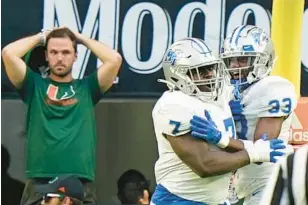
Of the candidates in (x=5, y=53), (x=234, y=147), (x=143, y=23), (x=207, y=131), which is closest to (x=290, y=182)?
(x=207, y=131)

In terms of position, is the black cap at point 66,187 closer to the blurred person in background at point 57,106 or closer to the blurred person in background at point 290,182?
the blurred person in background at point 57,106

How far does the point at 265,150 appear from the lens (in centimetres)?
499

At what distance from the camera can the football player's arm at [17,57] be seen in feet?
21.9

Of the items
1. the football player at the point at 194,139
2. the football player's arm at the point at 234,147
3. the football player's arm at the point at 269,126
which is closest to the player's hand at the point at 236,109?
the football player's arm at the point at 269,126

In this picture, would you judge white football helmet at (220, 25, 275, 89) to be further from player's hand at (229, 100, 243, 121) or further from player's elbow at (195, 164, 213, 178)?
player's elbow at (195, 164, 213, 178)

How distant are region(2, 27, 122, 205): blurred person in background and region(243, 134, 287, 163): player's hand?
1832 mm

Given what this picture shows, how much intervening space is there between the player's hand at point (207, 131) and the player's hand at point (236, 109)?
0.48m

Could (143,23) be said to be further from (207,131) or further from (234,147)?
(207,131)

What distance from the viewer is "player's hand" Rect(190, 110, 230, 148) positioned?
481 cm

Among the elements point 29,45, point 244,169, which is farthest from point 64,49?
point 244,169

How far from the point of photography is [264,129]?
17.1ft

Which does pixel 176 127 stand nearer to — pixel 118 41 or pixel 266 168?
pixel 266 168


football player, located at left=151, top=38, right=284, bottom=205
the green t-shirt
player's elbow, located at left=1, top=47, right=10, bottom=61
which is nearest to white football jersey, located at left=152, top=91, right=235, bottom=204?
football player, located at left=151, top=38, right=284, bottom=205

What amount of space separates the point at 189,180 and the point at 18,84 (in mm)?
2024
